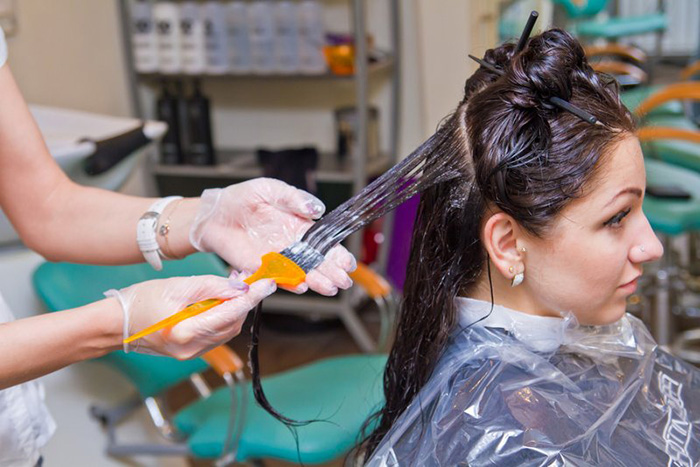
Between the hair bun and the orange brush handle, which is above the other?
the hair bun

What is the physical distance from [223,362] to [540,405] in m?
0.82

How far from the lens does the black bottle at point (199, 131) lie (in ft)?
10.9

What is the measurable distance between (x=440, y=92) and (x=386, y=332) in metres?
1.45

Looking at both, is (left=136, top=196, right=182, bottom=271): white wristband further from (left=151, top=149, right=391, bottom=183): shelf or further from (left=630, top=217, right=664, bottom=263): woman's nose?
(left=151, top=149, right=391, bottom=183): shelf

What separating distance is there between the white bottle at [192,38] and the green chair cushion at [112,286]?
157 cm

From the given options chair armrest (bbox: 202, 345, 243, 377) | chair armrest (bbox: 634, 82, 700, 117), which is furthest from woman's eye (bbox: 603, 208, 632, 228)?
chair armrest (bbox: 634, 82, 700, 117)

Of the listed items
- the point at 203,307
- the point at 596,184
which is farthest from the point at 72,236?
the point at 596,184

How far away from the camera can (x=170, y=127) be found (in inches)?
133

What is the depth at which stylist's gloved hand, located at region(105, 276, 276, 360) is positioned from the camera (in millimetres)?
944

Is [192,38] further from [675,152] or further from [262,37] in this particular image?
[675,152]

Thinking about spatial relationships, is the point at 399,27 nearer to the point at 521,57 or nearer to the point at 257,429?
the point at 257,429

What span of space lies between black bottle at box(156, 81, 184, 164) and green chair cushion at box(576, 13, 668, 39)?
2.37 metres

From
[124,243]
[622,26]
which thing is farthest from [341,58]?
[622,26]

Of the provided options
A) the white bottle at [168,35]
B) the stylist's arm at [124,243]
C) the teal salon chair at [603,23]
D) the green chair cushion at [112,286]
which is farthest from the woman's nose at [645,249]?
the teal salon chair at [603,23]
